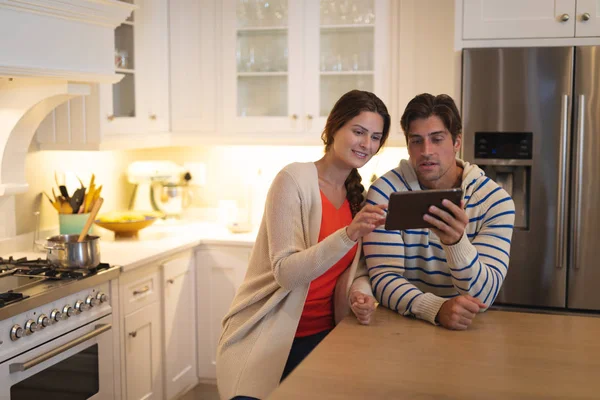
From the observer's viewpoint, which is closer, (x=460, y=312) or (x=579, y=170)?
(x=460, y=312)

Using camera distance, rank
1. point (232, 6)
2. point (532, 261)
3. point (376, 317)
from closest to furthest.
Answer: point (376, 317) < point (532, 261) < point (232, 6)

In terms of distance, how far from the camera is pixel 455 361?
1584mm

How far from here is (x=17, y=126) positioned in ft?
9.70

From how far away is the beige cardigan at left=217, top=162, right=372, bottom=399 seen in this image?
2004 millimetres

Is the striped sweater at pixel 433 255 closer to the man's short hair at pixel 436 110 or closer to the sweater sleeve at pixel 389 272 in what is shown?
the sweater sleeve at pixel 389 272

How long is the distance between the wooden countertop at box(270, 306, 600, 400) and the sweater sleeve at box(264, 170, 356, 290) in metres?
0.17

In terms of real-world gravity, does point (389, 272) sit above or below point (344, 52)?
below

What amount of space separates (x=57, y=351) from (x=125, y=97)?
144 centimetres

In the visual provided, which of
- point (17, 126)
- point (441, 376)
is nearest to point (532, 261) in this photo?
point (441, 376)

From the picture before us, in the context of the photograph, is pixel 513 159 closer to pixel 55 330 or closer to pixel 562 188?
pixel 562 188

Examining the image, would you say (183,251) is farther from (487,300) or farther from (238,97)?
(487,300)

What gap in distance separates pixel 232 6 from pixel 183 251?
134 cm

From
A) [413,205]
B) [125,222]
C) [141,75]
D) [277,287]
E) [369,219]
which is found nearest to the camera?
[413,205]

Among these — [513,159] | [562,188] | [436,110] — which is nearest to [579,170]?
[562,188]
